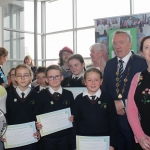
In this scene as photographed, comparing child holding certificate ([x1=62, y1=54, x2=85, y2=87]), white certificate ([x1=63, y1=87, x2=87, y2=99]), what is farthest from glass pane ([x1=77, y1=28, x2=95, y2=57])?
white certificate ([x1=63, y1=87, x2=87, y2=99])

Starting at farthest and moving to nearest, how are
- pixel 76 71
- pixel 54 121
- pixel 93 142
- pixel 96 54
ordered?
pixel 96 54, pixel 76 71, pixel 54 121, pixel 93 142

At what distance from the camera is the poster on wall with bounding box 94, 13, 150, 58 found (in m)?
6.25

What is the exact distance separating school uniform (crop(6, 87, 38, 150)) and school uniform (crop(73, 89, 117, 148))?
0.58 meters

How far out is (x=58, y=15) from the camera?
33.0 ft

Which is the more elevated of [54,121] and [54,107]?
[54,107]

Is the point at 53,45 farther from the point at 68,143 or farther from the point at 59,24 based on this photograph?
the point at 68,143

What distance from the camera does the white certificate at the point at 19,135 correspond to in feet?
8.66

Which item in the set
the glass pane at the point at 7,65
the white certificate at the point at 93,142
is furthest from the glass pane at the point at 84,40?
the white certificate at the point at 93,142

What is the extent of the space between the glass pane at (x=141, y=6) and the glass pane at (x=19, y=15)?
15.8 ft

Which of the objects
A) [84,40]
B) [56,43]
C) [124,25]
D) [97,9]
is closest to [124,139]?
[124,25]

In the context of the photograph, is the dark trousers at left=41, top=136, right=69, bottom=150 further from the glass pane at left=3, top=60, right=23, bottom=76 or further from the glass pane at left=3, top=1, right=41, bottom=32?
the glass pane at left=3, top=1, right=41, bottom=32

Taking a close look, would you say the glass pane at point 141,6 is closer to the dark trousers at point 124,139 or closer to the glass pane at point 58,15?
the glass pane at point 58,15

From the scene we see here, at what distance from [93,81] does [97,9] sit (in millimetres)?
6791

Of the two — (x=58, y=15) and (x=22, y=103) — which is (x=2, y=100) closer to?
(x=22, y=103)
